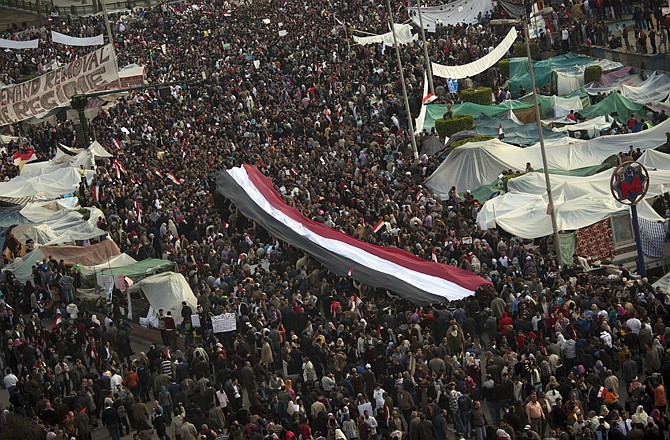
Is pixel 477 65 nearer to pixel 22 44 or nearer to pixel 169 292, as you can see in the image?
pixel 169 292

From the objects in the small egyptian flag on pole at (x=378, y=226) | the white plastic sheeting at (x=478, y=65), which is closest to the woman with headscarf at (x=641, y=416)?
the small egyptian flag on pole at (x=378, y=226)

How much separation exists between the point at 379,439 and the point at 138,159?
75.3ft

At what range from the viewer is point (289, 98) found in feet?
162

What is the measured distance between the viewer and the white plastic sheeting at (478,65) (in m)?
47.9

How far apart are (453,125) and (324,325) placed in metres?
14.7

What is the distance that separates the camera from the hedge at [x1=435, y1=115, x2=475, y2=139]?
42.2m

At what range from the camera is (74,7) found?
7519cm

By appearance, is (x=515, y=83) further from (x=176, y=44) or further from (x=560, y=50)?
(x=176, y=44)

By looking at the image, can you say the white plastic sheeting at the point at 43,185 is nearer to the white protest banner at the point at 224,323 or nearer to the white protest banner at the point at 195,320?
the white protest banner at the point at 195,320

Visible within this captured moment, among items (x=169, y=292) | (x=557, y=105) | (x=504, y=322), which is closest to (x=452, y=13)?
(x=557, y=105)

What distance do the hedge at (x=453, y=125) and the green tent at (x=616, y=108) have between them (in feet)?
11.2

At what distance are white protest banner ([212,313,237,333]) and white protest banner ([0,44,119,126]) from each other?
2087cm

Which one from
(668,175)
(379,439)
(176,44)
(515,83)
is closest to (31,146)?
(176,44)

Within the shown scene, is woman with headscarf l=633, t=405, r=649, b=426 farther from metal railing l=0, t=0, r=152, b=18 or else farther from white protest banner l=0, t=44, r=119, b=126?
metal railing l=0, t=0, r=152, b=18
